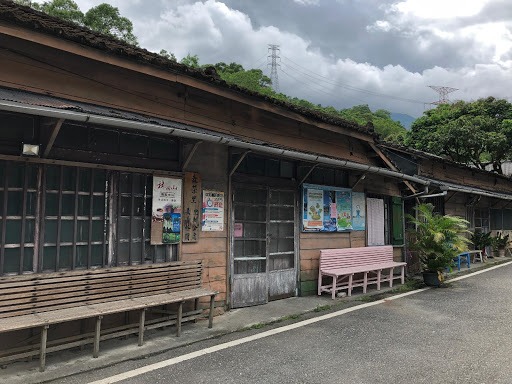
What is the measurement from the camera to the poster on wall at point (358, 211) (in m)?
9.44

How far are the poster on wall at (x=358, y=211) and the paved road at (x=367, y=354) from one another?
9.27 feet

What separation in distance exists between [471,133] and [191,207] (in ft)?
68.9

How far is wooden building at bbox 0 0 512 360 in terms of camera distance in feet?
14.9

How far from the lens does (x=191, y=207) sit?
6.23 m

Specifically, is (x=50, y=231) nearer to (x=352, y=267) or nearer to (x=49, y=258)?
(x=49, y=258)

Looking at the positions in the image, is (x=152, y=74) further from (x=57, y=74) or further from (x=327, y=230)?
(x=327, y=230)

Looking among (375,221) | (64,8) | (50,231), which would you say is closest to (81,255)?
(50,231)

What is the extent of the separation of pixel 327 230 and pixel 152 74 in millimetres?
5116

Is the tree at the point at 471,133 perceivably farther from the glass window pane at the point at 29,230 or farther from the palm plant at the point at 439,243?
the glass window pane at the point at 29,230

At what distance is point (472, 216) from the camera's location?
16.2 meters

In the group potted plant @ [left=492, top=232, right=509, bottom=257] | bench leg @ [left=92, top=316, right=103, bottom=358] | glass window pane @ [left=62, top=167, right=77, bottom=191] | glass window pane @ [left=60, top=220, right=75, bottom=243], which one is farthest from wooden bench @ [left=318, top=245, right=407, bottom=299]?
potted plant @ [left=492, top=232, right=509, bottom=257]

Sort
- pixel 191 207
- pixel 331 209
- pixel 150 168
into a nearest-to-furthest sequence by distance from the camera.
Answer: pixel 150 168 < pixel 191 207 < pixel 331 209

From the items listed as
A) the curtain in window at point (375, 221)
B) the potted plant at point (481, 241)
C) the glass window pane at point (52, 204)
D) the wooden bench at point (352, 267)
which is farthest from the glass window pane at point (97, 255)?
the potted plant at point (481, 241)

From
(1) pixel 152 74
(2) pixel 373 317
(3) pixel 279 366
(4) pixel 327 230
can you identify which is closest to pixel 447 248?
(4) pixel 327 230
